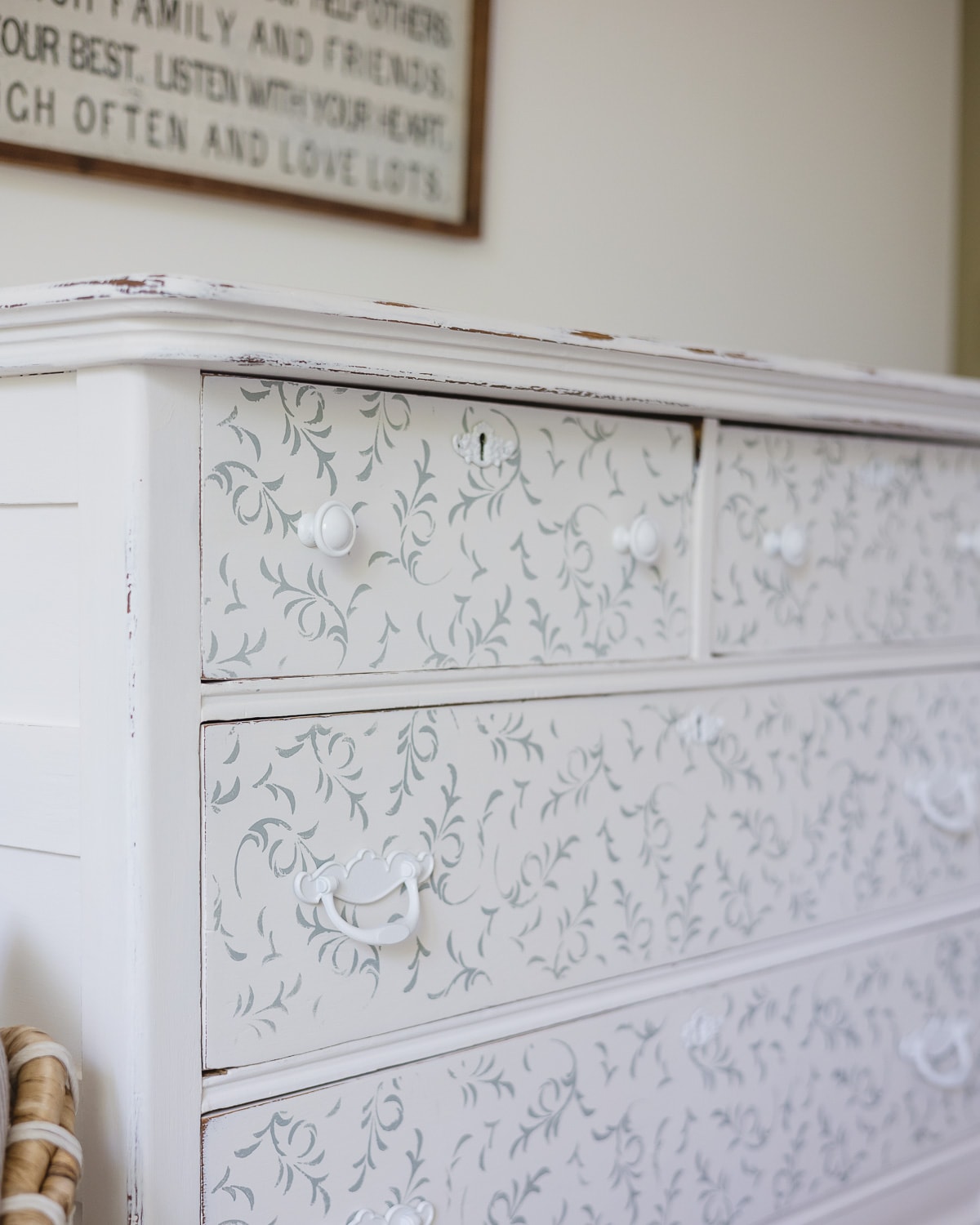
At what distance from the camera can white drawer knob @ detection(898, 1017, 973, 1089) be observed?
1.13 metres

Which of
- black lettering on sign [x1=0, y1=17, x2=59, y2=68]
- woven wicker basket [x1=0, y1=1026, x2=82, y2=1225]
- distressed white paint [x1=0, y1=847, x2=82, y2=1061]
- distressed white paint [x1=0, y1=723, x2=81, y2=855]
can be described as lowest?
woven wicker basket [x1=0, y1=1026, x2=82, y2=1225]

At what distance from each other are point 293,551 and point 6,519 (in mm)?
184

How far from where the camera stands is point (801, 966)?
1.04 metres

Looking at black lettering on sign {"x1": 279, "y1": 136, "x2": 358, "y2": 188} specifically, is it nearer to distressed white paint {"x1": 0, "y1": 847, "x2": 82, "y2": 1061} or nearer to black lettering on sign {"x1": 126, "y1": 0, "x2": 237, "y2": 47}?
black lettering on sign {"x1": 126, "y1": 0, "x2": 237, "y2": 47}

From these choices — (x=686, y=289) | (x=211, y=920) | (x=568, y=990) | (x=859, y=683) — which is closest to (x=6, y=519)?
(x=211, y=920)

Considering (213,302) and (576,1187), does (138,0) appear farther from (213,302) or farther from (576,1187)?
(576,1187)

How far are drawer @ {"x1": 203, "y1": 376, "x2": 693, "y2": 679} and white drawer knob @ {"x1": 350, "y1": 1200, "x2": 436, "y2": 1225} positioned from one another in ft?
1.21

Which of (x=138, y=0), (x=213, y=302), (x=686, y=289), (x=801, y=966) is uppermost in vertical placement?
(x=138, y=0)

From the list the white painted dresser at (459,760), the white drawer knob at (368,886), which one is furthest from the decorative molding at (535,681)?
the white drawer knob at (368,886)

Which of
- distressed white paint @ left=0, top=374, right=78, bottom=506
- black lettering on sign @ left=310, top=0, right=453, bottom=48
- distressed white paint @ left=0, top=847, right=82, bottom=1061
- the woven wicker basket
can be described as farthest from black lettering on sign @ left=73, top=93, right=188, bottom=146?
the woven wicker basket

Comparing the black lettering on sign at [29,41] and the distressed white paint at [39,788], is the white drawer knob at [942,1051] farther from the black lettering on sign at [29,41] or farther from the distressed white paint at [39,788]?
the black lettering on sign at [29,41]

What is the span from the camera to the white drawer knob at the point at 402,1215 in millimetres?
766

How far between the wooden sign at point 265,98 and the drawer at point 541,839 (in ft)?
2.29

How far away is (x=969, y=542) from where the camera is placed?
3.80ft
